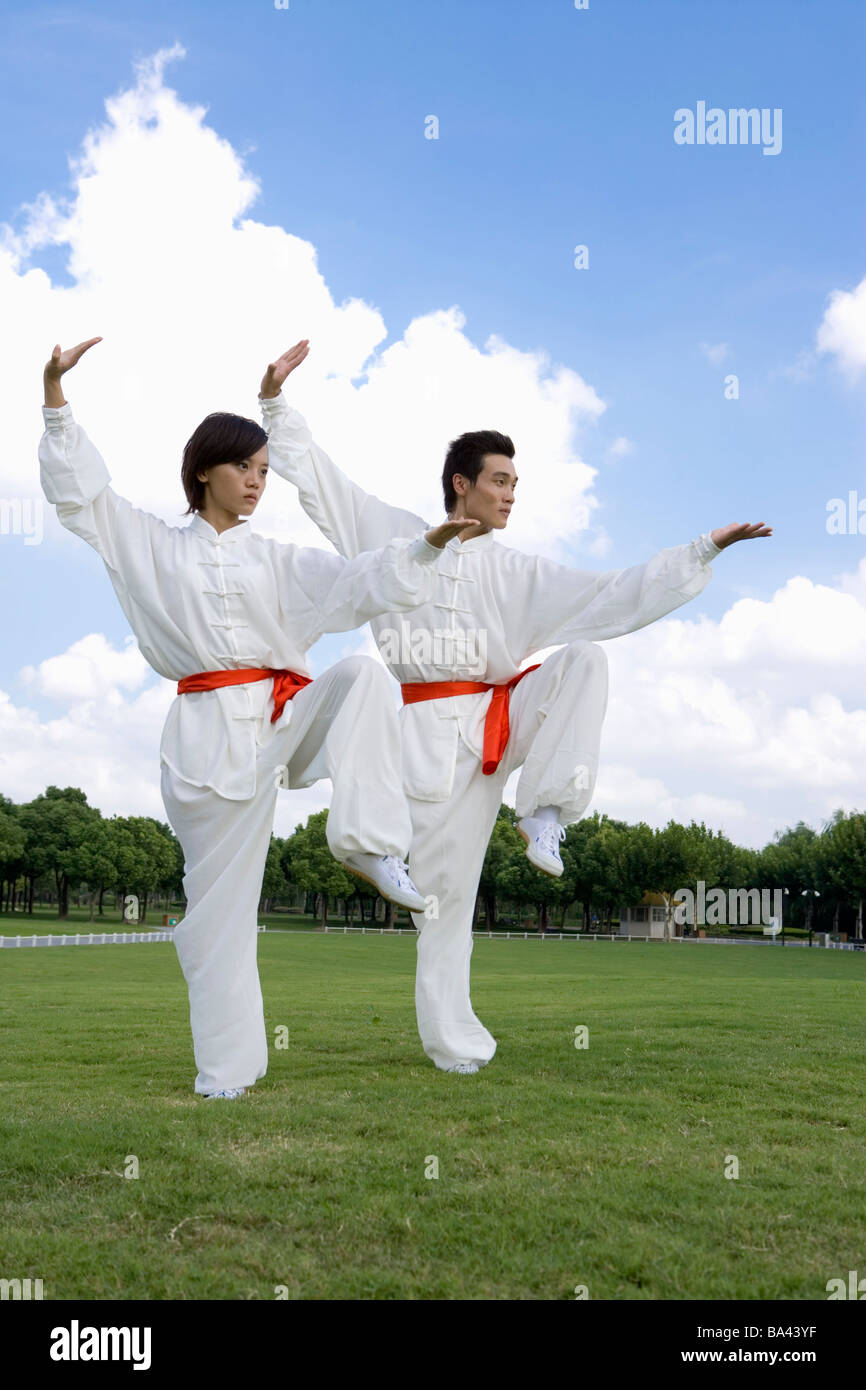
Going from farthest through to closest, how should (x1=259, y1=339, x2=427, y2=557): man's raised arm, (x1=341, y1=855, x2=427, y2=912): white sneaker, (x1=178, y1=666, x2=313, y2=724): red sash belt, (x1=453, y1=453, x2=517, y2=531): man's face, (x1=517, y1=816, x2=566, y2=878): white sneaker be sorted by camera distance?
(x1=453, y1=453, x2=517, y2=531): man's face
(x1=259, y1=339, x2=427, y2=557): man's raised arm
(x1=178, y1=666, x2=313, y2=724): red sash belt
(x1=517, y1=816, x2=566, y2=878): white sneaker
(x1=341, y1=855, x2=427, y2=912): white sneaker

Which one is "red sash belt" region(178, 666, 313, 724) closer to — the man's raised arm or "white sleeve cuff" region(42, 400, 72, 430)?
the man's raised arm

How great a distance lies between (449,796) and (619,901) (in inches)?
2634

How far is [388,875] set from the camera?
17.8ft

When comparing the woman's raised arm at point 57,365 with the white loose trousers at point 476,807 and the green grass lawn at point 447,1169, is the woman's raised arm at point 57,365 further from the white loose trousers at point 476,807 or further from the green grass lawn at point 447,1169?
the green grass lawn at point 447,1169

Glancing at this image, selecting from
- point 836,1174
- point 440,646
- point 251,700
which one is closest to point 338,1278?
point 836,1174

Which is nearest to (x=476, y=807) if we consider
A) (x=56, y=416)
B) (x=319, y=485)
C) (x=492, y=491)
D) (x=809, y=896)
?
(x=492, y=491)

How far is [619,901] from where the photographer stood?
7125 centimetres

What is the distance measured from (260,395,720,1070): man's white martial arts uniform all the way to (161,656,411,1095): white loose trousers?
3.06 feet

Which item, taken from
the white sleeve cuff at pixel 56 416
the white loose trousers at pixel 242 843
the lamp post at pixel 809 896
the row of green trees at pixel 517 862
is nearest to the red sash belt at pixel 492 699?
the white loose trousers at pixel 242 843

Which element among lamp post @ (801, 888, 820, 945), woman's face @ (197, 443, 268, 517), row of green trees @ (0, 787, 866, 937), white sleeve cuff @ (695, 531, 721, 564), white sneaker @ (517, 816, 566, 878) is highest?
woman's face @ (197, 443, 268, 517)

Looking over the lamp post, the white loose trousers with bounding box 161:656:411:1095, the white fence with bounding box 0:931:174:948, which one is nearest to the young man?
the white loose trousers with bounding box 161:656:411:1095

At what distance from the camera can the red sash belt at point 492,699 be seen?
6.67 metres

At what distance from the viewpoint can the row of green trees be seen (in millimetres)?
64500

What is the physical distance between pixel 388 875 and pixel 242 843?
3.49 ft
